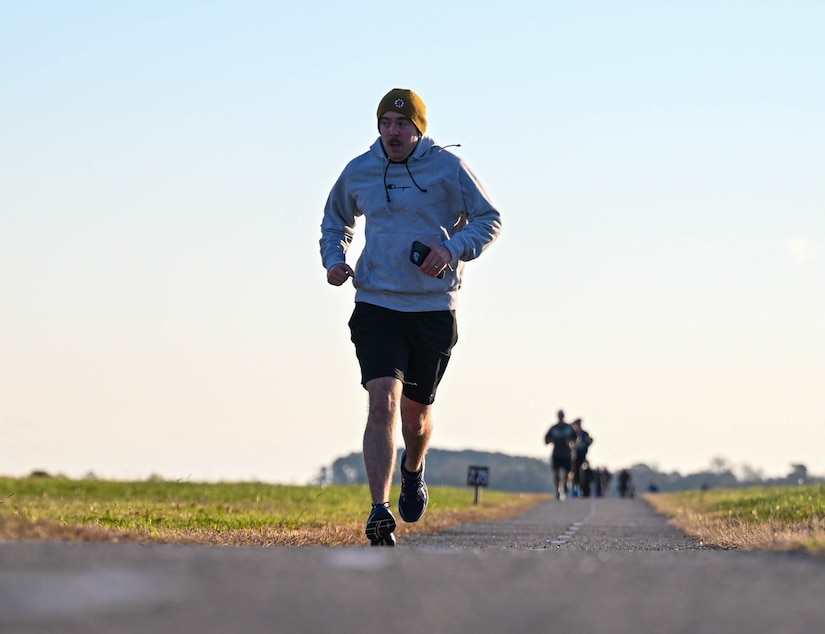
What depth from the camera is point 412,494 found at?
912 cm

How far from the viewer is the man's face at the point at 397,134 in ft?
27.5

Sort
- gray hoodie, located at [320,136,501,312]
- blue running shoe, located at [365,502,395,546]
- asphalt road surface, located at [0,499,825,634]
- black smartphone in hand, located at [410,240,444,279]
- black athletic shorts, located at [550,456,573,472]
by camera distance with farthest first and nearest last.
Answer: black athletic shorts, located at [550,456,573,472], gray hoodie, located at [320,136,501,312], black smartphone in hand, located at [410,240,444,279], blue running shoe, located at [365,502,395,546], asphalt road surface, located at [0,499,825,634]

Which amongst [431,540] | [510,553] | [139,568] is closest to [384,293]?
[431,540]

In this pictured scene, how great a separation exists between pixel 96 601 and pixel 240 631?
1.81 feet

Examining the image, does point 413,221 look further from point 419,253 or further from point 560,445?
point 560,445

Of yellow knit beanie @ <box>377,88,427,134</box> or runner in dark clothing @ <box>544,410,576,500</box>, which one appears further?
runner in dark clothing @ <box>544,410,576,500</box>

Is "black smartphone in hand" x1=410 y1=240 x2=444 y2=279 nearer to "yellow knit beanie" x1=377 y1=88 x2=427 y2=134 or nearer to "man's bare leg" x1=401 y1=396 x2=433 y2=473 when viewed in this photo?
"yellow knit beanie" x1=377 y1=88 x2=427 y2=134

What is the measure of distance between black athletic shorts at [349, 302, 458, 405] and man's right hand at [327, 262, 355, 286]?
0.60 feet

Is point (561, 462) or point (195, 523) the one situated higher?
point (561, 462)

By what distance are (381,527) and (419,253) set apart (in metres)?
1.64

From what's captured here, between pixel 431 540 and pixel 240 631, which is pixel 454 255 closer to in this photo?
pixel 431 540

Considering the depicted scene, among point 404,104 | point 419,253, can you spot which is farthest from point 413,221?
point 404,104

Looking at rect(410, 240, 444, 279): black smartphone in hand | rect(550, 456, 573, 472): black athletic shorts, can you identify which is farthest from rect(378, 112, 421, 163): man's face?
rect(550, 456, 573, 472): black athletic shorts

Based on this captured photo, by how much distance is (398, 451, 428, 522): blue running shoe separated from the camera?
9109mm
